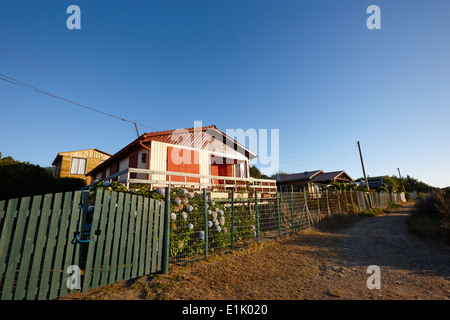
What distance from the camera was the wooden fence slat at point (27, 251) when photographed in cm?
248

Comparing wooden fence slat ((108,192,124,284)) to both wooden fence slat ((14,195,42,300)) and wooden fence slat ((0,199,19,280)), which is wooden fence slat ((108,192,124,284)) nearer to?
wooden fence slat ((14,195,42,300))

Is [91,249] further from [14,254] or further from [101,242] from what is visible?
[14,254]

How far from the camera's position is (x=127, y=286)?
347 centimetres

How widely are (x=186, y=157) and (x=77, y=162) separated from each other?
753 inches

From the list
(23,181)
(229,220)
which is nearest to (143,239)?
(229,220)


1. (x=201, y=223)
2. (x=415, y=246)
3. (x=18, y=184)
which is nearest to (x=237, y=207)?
(x=201, y=223)

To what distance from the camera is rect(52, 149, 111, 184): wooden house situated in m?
22.7

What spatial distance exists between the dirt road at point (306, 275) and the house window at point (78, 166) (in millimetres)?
24850

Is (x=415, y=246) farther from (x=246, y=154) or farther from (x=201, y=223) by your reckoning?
(x=246, y=154)

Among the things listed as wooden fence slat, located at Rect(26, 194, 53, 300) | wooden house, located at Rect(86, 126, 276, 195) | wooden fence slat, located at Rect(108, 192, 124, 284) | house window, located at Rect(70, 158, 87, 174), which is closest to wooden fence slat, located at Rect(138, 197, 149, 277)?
wooden fence slat, located at Rect(108, 192, 124, 284)

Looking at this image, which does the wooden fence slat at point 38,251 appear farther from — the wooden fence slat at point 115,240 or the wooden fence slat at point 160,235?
the wooden fence slat at point 160,235

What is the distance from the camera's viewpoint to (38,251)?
2654 mm

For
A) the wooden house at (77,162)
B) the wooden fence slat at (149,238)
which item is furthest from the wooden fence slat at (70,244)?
the wooden house at (77,162)

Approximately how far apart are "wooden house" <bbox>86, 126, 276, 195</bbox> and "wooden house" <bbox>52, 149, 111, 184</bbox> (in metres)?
10.5
